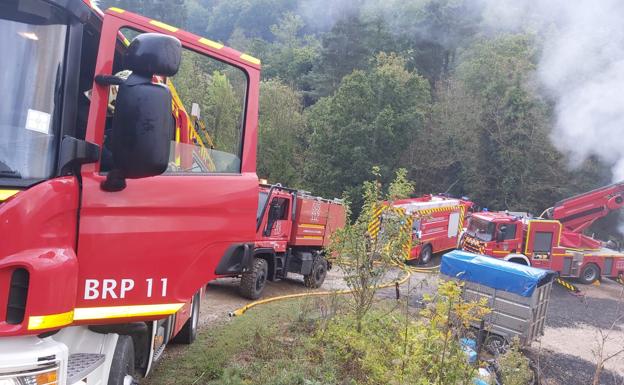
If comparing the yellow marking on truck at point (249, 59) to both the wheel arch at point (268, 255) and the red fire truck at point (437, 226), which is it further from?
the red fire truck at point (437, 226)

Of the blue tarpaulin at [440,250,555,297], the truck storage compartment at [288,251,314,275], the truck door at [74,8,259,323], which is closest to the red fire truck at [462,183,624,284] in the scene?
the blue tarpaulin at [440,250,555,297]

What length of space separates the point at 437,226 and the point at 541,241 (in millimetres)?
3981

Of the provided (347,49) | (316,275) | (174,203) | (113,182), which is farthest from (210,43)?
(347,49)

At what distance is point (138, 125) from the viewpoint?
223cm

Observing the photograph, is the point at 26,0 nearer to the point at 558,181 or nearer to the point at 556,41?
the point at 558,181

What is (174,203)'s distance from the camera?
2795 millimetres

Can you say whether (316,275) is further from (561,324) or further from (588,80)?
(588,80)

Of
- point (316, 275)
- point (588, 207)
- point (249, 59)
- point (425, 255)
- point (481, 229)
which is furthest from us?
point (425, 255)

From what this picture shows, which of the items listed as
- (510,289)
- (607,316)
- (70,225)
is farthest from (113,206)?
(607,316)

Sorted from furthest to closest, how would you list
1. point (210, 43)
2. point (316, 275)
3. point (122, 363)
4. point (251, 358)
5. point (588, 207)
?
point (588, 207), point (316, 275), point (251, 358), point (210, 43), point (122, 363)

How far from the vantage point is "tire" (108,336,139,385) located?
9.36 feet

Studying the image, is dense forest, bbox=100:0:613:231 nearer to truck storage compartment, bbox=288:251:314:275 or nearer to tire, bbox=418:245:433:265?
tire, bbox=418:245:433:265

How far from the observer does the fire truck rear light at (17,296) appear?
6.68 feet

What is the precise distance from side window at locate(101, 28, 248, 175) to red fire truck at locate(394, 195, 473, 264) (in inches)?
603
